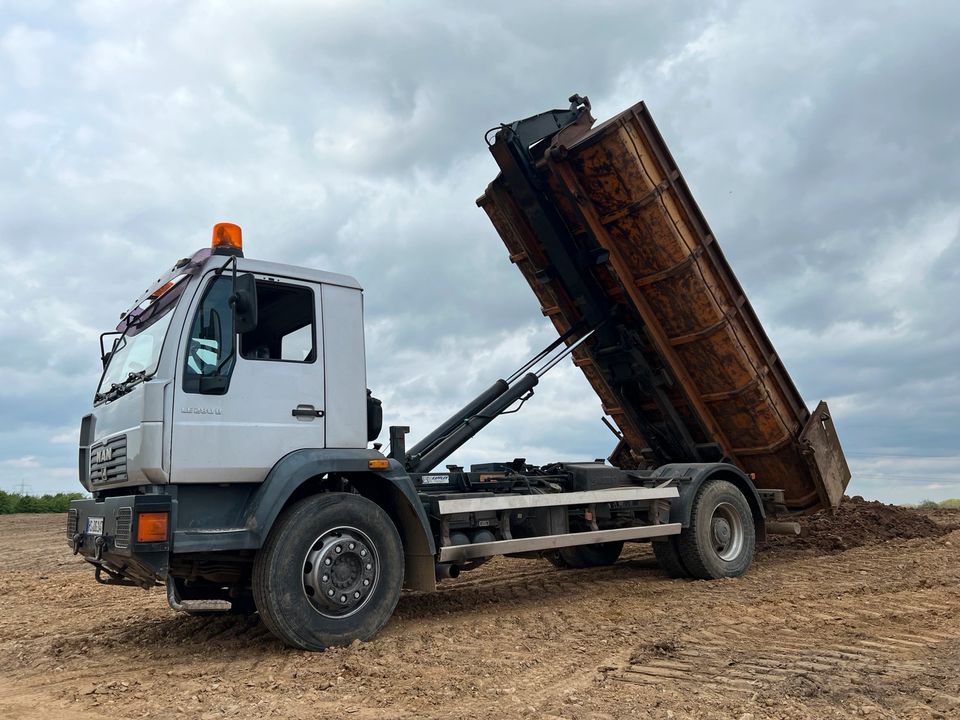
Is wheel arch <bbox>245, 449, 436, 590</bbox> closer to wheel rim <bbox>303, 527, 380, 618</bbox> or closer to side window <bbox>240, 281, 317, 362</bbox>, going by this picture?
wheel rim <bbox>303, 527, 380, 618</bbox>

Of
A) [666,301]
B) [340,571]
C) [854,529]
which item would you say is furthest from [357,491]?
[854,529]

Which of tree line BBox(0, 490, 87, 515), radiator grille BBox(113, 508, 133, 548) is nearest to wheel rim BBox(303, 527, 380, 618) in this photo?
radiator grille BBox(113, 508, 133, 548)

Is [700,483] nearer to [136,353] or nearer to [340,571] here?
[340,571]

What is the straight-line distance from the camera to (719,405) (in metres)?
8.53

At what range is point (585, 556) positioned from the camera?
9.42 meters

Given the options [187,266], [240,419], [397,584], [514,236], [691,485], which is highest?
[514,236]

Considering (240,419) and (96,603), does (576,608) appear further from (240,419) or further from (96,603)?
(96,603)

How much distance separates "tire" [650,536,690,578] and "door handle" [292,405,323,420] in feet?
14.1

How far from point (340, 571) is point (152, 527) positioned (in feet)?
4.19

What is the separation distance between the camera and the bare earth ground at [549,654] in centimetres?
420

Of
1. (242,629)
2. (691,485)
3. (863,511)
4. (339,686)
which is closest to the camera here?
(339,686)

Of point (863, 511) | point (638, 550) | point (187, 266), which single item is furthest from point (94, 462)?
point (863, 511)

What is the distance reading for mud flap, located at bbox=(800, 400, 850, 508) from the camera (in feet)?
28.1

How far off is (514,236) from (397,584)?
169 inches
